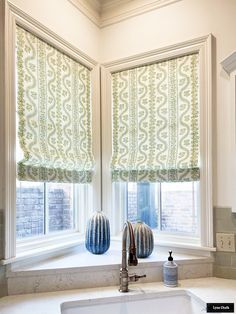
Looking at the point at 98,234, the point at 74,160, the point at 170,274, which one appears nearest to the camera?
the point at 170,274

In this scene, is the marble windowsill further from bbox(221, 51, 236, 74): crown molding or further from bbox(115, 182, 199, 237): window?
bbox(221, 51, 236, 74): crown molding

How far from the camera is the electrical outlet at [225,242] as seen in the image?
69.7 inches

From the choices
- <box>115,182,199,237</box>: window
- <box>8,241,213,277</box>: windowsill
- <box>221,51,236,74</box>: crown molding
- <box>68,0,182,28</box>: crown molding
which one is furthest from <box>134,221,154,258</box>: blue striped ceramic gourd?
<box>68,0,182,28</box>: crown molding

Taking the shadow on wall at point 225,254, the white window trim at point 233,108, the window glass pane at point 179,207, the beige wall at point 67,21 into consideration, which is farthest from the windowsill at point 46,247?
the beige wall at point 67,21

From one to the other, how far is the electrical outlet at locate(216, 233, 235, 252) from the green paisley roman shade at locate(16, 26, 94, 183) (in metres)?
0.95

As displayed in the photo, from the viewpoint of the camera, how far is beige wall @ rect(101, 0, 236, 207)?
6.01 ft

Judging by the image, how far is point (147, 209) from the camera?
7.15ft

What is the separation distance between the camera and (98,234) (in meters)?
1.90

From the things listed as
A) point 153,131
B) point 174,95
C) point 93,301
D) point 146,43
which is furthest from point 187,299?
point 146,43

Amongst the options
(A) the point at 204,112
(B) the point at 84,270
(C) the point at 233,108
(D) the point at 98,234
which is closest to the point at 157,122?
(A) the point at 204,112

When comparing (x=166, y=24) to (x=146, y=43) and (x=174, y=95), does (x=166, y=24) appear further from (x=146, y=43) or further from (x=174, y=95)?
(x=174, y=95)

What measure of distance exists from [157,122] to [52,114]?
2.32ft

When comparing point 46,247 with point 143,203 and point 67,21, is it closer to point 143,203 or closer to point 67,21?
point 143,203

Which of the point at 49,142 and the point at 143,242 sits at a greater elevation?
the point at 49,142
